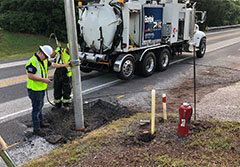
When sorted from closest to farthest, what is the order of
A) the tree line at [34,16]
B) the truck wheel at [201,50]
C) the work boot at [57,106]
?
the work boot at [57,106] < the truck wheel at [201,50] < the tree line at [34,16]

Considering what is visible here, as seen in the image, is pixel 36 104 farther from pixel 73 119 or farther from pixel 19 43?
pixel 19 43

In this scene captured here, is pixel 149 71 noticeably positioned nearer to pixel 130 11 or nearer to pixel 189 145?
pixel 130 11

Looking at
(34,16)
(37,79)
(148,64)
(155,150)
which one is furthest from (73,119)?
(34,16)

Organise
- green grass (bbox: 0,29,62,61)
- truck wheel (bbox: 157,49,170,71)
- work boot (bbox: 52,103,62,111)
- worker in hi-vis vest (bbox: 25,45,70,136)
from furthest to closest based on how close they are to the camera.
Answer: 1. green grass (bbox: 0,29,62,61)
2. truck wheel (bbox: 157,49,170,71)
3. work boot (bbox: 52,103,62,111)
4. worker in hi-vis vest (bbox: 25,45,70,136)

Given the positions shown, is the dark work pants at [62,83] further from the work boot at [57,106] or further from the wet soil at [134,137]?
the wet soil at [134,137]

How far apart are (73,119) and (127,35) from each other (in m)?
3.73

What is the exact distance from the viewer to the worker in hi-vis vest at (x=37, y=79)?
4.49 m

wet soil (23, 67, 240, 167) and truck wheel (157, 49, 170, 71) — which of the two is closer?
wet soil (23, 67, 240, 167)

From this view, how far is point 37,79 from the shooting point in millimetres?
4473

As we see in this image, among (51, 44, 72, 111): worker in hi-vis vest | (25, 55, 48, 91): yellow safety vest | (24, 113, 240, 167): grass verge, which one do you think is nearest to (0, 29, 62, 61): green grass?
(51, 44, 72, 111): worker in hi-vis vest

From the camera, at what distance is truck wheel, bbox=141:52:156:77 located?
8.85 meters

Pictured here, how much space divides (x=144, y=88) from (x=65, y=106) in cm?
291

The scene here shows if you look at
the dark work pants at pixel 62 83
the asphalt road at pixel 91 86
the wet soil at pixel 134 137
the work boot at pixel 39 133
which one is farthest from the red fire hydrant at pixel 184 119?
the dark work pants at pixel 62 83

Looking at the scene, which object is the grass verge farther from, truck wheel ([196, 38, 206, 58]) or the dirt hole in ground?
truck wheel ([196, 38, 206, 58])
